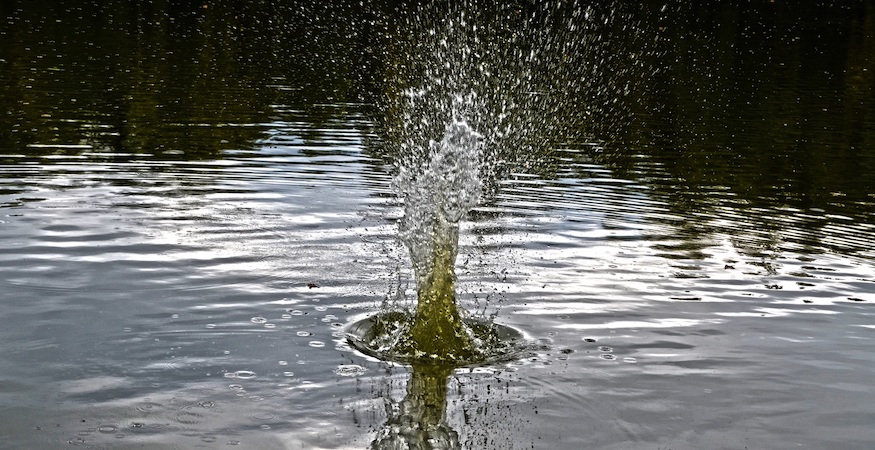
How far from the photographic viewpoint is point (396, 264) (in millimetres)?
11078

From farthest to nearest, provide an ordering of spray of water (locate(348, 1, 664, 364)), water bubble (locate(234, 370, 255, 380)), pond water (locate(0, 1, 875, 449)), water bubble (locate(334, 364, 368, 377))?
spray of water (locate(348, 1, 664, 364)) < water bubble (locate(334, 364, 368, 377)) < water bubble (locate(234, 370, 255, 380)) < pond water (locate(0, 1, 875, 449))

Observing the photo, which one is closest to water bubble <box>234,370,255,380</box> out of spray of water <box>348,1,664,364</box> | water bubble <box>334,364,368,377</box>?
water bubble <box>334,364,368,377</box>

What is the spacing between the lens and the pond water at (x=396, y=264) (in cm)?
738

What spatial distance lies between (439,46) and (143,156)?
1852cm

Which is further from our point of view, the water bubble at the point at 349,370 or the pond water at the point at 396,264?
the water bubble at the point at 349,370

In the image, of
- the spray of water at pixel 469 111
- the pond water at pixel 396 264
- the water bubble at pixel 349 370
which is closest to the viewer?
the pond water at pixel 396 264

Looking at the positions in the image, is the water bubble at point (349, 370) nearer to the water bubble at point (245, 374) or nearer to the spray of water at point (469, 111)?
the spray of water at point (469, 111)

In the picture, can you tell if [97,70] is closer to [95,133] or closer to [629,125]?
[95,133]

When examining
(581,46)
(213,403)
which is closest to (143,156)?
(213,403)

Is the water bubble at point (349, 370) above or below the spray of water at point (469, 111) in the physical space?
below

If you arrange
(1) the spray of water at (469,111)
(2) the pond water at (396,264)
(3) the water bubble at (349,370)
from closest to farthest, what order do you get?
(2) the pond water at (396,264)
(3) the water bubble at (349,370)
(1) the spray of water at (469,111)

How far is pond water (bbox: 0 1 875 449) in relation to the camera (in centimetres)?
738

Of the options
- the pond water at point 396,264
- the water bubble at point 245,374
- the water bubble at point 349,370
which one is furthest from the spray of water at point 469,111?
the water bubble at point 245,374

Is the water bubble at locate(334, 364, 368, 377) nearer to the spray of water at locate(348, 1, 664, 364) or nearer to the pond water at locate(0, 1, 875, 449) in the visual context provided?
the pond water at locate(0, 1, 875, 449)
